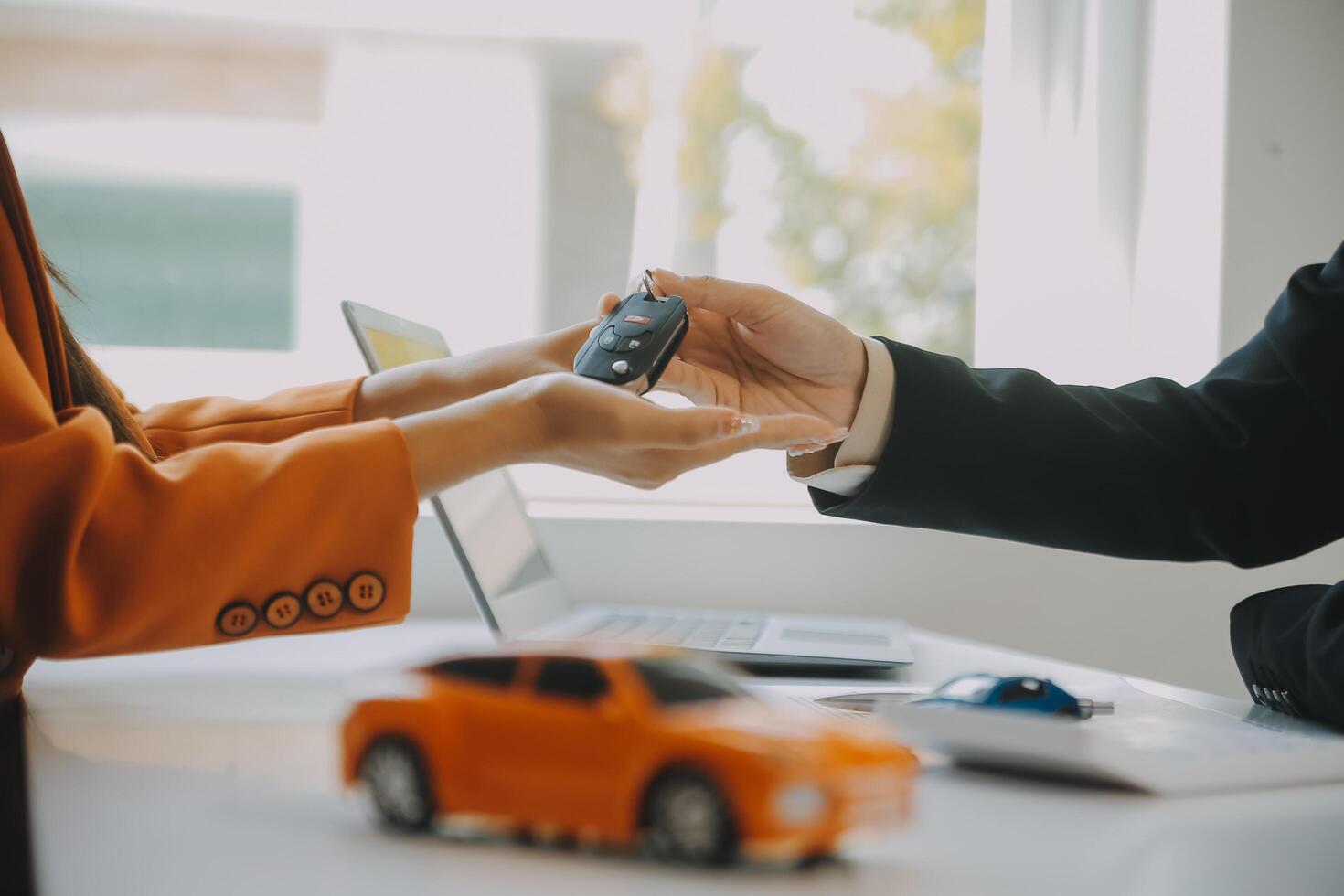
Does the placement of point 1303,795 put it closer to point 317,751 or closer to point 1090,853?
point 1090,853

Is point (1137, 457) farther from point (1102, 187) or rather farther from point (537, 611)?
point (1102, 187)

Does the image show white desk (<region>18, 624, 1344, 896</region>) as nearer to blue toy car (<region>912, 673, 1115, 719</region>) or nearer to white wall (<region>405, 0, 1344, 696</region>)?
blue toy car (<region>912, 673, 1115, 719</region>)

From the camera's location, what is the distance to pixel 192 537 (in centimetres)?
43

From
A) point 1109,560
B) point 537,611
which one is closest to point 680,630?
point 537,611

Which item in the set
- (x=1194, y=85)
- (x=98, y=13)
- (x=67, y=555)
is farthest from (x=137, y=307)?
(x=1194, y=85)

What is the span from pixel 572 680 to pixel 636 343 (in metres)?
0.30

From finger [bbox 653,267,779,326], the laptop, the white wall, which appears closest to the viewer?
finger [bbox 653,267,779,326]

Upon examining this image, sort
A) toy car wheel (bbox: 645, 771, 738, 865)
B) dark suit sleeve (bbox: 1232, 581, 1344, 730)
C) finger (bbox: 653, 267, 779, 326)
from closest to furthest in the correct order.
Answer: toy car wheel (bbox: 645, 771, 738, 865), dark suit sleeve (bbox: 1232, 581, 1344, 730), finger (bbox: 653, 267, 779, 326)

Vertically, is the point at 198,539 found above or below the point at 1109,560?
above

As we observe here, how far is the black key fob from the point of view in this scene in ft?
1.61

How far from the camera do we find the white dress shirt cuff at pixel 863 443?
0.71 m

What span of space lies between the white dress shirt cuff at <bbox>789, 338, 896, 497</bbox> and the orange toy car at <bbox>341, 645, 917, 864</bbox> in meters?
0.49

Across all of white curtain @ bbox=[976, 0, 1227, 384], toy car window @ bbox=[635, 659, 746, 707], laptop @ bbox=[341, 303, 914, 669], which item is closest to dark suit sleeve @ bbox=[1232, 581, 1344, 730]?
laptop @ bbox=[341, 303, 914, 669]

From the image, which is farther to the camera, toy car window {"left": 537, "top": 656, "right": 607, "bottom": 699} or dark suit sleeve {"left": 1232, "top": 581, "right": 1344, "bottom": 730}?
dark suit sleeve {"left": 1232, "top": 581, "right": 1344, "bottom": 730}
